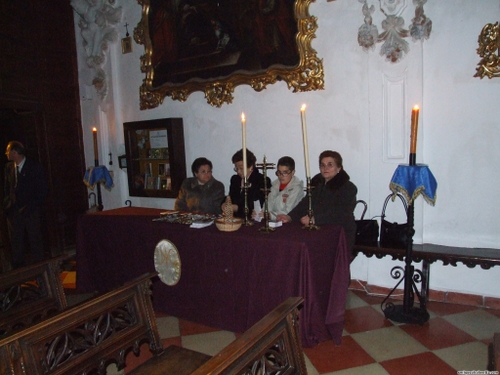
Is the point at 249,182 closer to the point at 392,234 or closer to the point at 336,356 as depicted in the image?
the point at 392,234

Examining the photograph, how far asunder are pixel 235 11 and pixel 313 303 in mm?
3591

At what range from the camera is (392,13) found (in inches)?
152

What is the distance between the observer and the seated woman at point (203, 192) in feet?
15.1

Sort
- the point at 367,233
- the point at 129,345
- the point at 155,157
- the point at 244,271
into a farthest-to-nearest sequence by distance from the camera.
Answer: the point at 155,157 < the point at 367,233 < the point at 244,271 < the point at 129,345

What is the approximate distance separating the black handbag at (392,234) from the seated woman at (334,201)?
1.45ft

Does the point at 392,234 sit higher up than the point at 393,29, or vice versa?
the point at 393,29

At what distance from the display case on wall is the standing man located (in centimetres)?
122

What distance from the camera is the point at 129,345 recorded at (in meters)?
2.09

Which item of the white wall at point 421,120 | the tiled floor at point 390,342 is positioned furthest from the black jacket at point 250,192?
the tiled floor at point 390,342

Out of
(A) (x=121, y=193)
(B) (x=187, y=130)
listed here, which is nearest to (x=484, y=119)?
(B) (x=187, y=130)

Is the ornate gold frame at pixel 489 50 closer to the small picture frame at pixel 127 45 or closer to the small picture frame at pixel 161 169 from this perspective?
the small picture frame at pixel 161 169

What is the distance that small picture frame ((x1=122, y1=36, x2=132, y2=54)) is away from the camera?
5988mm

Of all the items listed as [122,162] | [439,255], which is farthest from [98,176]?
[439,255]

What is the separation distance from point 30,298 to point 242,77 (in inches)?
133
